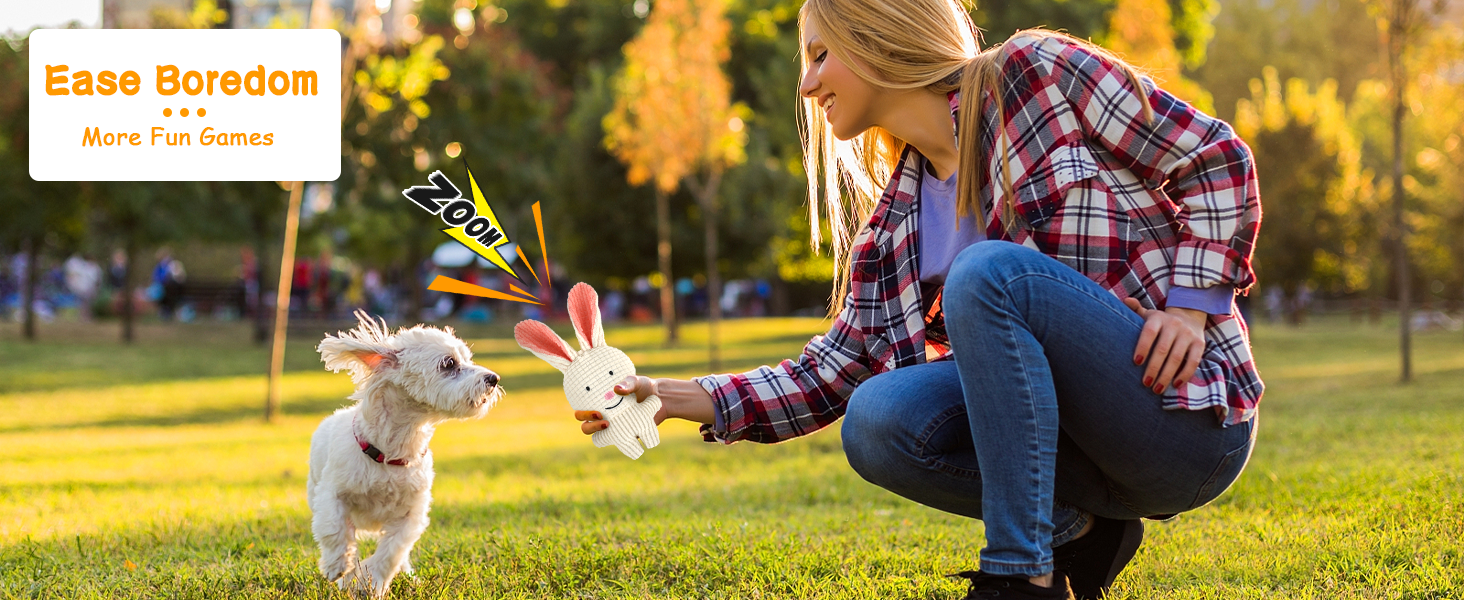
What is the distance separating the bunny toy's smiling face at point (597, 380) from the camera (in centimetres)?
270

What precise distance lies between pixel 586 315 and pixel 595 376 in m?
0.15

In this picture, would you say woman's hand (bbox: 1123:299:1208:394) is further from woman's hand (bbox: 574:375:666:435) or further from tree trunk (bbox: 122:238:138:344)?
tree trunk (bbox: 122:238:138:344)

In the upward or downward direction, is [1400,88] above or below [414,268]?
above

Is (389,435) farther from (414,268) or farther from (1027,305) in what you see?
(414,268)

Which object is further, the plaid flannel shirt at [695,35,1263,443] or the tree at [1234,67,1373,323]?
the tree at [1234,67,1373,323]

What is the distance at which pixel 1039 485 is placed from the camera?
2.32m

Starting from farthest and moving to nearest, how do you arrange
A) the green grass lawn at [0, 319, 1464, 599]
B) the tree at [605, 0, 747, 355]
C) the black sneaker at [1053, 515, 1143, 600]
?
the tree at [605, 0, 747, 355] < the green grass lawn at [0, 319, 1464, 599] < the black sneaker at [1053, 515, 1143, 600]

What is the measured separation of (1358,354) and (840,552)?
595 inches

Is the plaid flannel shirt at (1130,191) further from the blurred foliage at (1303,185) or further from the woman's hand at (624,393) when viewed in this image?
the blurred foliage at (1303,185)

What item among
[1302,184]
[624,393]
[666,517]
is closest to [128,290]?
[666,517]

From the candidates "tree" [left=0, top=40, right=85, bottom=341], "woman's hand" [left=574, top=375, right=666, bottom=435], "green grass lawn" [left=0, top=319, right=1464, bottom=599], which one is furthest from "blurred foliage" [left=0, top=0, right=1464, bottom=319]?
"woman's hand" [left=574, top=375, right=666, bottom=435]

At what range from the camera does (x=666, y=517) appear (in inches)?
190

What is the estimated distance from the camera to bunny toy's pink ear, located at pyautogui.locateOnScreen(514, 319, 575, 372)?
2.70 m

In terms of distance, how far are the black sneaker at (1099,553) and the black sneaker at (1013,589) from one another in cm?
46
